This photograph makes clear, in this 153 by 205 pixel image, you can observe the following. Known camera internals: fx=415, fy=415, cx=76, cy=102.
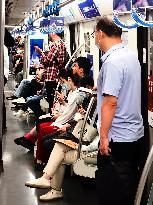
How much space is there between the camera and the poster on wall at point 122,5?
3.59 m

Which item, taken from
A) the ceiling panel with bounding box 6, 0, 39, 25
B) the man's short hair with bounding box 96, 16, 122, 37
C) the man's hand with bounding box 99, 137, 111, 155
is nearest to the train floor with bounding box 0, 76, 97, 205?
the man's hand with bounding box 99, 137, 111, 155

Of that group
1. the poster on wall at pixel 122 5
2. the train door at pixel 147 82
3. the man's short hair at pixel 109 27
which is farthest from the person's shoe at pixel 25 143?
the man's short hair at pixel 109 27

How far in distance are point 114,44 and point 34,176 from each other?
8.91ft

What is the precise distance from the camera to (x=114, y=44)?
3219 millimetres

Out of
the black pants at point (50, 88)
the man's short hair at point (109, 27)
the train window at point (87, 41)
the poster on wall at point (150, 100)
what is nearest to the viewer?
the man's short hair at point (109, 27)

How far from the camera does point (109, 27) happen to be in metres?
3.19

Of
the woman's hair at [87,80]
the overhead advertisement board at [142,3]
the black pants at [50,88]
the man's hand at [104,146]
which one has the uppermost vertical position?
the overhead advertisement board at [142,3]

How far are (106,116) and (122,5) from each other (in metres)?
1.25

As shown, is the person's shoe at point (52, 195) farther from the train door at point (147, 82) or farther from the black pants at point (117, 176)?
the black pants at point (117, 176)

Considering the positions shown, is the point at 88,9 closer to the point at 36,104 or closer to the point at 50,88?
the point at 50,88

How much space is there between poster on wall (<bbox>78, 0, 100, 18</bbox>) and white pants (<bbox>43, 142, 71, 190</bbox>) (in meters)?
2.70

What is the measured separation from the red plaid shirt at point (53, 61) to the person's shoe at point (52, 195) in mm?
4186

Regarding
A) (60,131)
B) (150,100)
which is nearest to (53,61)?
(60,131)

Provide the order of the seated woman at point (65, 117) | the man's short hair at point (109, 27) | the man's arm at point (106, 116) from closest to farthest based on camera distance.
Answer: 1. the man's arm at point (106, 116)
2. the man's short hair at point (109, 27)
3. the seated woman at point (65, 117)
